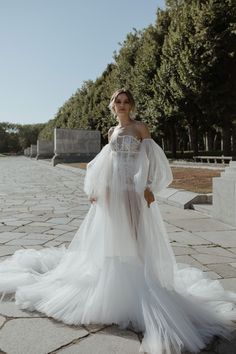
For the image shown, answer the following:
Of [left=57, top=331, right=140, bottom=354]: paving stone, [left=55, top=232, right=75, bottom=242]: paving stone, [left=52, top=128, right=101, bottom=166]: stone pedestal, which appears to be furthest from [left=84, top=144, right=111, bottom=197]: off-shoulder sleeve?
[left=52, top=128, right=101, bottom=166]: stone pedestal

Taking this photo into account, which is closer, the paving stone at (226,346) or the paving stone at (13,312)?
the paving stone at (226,346)

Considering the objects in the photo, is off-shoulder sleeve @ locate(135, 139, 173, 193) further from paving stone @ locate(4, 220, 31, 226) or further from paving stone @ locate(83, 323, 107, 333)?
paving stone @ locate(4, 220, 31, 226)

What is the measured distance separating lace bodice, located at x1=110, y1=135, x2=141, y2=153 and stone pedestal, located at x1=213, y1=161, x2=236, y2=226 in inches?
150

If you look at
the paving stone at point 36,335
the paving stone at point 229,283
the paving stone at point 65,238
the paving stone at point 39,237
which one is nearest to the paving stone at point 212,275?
the paving stone at point 229,283

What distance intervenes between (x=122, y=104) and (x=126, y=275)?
141cm

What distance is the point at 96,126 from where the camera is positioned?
49031 millimetres

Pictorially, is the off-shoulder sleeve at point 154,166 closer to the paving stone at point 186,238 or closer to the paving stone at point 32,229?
the paving stone at point 186,238

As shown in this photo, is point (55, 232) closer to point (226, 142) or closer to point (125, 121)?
point (125, 121)

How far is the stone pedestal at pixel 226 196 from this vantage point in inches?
277

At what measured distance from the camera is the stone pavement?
2.80 metres

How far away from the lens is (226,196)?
23.6 feet

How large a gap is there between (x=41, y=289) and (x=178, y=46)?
25473 mm

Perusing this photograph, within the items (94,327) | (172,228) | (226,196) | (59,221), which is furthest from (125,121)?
(59,221)

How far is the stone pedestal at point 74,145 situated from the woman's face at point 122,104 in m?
28.4
